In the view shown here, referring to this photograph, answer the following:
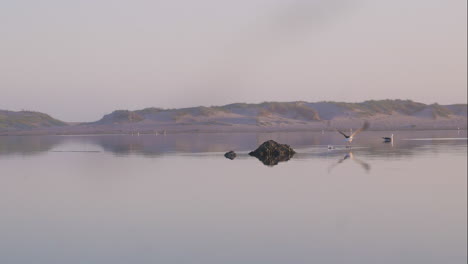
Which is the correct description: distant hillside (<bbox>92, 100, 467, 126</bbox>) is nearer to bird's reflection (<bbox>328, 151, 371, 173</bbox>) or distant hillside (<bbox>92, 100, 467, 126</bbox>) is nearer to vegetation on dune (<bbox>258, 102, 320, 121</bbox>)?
vegetation on dune (<bbox>258, 102, 320, 121</bbox>)

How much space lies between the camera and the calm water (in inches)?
436

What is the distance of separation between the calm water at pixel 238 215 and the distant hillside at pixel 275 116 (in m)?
113


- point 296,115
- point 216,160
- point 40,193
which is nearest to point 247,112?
point 296,115

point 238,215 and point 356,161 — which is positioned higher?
point 356,161

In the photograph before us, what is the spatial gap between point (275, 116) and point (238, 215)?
14997 centimetres

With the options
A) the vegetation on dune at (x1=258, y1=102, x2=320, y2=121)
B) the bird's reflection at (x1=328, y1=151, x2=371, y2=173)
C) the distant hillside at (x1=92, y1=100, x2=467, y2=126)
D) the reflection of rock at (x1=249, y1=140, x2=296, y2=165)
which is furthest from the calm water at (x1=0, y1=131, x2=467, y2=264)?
the vegetation on dune at (x1=258, y1=102, x2=320, y2=121)

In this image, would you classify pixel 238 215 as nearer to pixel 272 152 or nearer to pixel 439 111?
pixel 272 152

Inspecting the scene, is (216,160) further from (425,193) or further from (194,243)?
(194,243)

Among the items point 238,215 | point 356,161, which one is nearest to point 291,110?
point 356,161

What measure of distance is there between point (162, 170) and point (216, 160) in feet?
19.9

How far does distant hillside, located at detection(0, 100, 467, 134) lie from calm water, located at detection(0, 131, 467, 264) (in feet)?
369

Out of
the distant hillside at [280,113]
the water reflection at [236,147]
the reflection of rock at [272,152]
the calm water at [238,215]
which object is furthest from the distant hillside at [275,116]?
the calm water at [238,215]

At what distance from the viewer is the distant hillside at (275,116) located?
14512cm

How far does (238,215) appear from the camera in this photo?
589 inches
